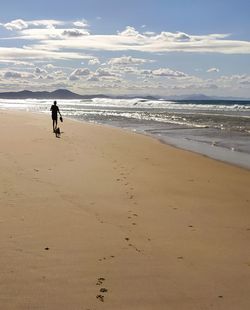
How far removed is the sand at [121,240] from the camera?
188 inches

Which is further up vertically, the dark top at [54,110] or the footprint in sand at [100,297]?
the dark top at [54,110]

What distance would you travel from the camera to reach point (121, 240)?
6414 mm

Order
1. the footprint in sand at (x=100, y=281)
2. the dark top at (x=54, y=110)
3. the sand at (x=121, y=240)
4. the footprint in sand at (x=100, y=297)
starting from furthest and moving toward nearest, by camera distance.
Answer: the dark top at (x=54, y=110), the footprint in sand at (x=100, y=281), the sand at (x=121, y=240), the footprint in sand at (x=100, y=297)

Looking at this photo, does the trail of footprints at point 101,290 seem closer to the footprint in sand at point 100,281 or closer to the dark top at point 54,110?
the footprint in sand at point 100,281

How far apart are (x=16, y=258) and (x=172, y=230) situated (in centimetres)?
241

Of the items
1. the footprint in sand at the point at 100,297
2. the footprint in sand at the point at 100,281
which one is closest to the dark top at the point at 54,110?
the footprint in sand at the point at 100,281

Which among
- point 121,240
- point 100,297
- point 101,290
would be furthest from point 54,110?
point 100,297

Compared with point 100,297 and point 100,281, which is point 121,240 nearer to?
point 100,281

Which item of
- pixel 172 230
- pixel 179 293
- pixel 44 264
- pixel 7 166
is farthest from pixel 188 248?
pixel 7 166

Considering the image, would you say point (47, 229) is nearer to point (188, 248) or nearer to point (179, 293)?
point (188, 248)

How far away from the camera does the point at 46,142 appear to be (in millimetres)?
19641

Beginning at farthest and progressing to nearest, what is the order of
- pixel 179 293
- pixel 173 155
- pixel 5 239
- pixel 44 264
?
pixel 173 155, pixel 5 239, pixel 44 264, pixel 179 293

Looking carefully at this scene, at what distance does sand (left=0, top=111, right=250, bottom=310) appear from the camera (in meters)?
4.77

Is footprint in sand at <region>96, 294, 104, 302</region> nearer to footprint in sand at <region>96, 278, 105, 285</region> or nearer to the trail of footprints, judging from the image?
the trail of footprints
